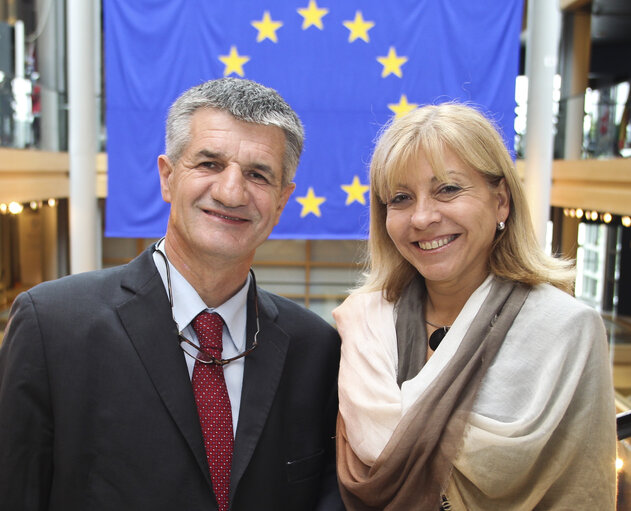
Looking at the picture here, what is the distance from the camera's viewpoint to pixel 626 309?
10.2 meters

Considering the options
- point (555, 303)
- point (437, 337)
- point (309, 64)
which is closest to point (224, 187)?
point (437, 337)

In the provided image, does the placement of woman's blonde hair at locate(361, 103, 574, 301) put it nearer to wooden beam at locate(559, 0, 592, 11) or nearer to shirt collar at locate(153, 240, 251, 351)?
shirt collar at locate(153, 240, 251, 351)

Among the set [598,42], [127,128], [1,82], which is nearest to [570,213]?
[598,42]

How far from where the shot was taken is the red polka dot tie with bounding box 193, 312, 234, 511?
5.19 feet

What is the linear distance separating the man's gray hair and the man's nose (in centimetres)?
14

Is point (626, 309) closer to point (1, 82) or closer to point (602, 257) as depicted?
point (602, 257)

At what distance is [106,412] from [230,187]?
0.63 meters

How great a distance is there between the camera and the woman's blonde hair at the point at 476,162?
1749 millimetres

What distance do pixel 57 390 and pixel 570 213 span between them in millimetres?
8685

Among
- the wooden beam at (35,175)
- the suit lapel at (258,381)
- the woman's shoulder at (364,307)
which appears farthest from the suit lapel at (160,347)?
the wooden beam at (35,175)

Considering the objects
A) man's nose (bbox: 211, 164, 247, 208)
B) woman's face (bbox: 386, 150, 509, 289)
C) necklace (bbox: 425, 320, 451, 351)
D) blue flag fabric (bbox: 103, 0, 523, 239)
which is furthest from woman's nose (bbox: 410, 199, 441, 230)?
blue flag fabric (bbox: 103, 0, 523, 239)

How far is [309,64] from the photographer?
8.05 m

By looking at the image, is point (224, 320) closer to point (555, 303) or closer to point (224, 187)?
point (224, 187)

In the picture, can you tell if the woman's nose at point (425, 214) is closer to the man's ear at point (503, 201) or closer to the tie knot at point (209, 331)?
the man's ear at point (503, 201)
